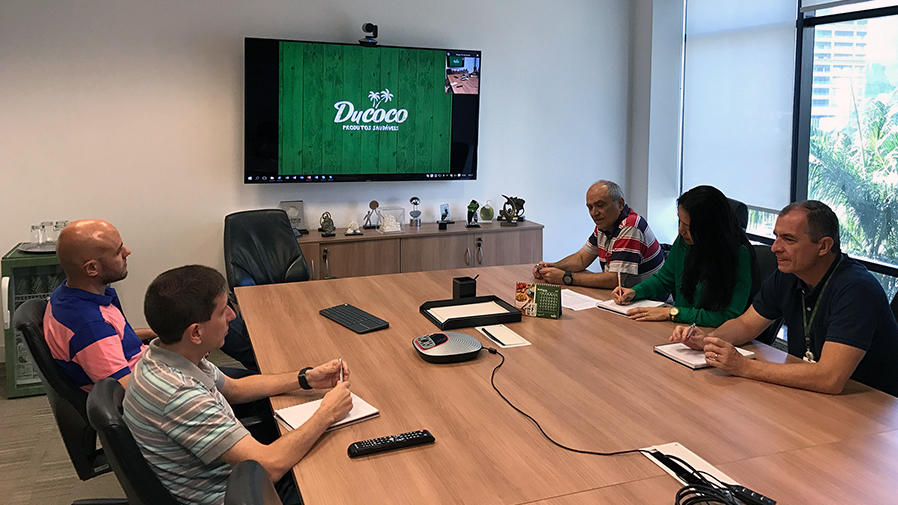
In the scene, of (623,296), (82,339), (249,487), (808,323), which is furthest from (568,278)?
(249,487)

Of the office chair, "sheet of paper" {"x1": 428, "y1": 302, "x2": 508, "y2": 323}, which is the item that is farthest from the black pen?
the office chair

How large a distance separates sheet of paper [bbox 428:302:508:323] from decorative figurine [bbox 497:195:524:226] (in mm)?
2626

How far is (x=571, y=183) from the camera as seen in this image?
668 cm

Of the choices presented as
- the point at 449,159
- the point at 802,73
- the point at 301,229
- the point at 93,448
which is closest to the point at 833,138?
the point at 802,73

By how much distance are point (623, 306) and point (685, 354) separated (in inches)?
29.5

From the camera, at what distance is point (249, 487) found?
4.64 ft

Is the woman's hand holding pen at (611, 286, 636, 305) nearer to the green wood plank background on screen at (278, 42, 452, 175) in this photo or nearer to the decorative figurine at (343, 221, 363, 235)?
the decorative figurine at (343, 221, 363, 235)

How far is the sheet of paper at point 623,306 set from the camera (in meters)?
3.52

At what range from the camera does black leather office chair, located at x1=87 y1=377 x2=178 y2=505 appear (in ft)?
6.21

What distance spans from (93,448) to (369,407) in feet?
3.80

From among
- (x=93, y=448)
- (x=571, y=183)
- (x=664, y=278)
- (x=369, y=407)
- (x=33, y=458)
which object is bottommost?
(x=33, y=458)

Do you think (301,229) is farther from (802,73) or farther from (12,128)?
(802,73)

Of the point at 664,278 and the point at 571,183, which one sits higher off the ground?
the point at 571,183

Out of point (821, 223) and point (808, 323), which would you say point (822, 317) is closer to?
point (808, 323)
